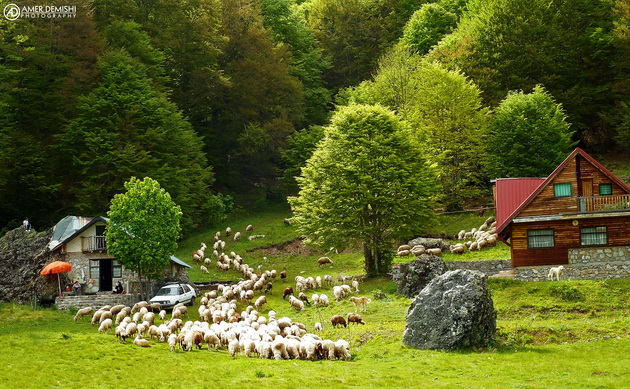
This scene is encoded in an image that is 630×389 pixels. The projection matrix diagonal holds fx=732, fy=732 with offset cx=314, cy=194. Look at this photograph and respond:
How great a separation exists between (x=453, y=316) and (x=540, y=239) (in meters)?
14.7

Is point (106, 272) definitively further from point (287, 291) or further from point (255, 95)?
point (255, 95)

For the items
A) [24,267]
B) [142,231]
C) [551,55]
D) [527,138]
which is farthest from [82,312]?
[551,55]

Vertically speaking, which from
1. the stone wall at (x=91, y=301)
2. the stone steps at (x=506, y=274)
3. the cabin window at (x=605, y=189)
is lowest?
the stone wall at (x=91, y=301)

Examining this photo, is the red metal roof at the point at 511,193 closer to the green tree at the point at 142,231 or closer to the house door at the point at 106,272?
the green tree at the point at 142,231

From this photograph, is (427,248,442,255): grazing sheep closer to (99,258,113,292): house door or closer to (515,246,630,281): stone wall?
(515,246,630,281): stone wall

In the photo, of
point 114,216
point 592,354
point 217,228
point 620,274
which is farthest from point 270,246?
point 592,354

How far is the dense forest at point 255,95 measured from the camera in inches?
2393

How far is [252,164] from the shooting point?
82.2 m

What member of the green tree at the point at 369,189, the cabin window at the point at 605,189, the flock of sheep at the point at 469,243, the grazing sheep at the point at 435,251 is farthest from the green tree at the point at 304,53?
the cabin window at the point at 605,189

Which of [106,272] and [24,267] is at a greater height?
[24,267]

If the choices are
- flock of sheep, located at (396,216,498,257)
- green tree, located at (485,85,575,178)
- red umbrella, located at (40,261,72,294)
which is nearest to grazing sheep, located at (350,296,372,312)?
flock of sheep, located at (396,216,498,257)

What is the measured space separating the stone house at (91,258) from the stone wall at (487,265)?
20790 millimetres

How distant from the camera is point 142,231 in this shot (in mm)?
45062

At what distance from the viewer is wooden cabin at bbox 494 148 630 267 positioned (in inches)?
1602
